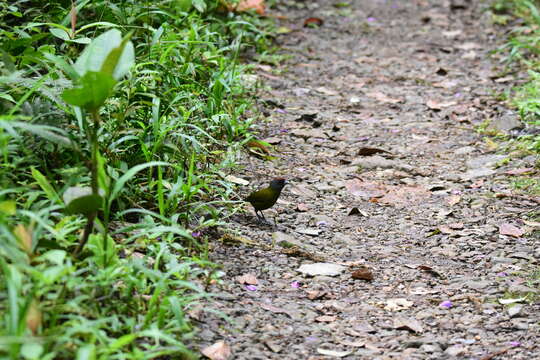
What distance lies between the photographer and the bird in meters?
3.28

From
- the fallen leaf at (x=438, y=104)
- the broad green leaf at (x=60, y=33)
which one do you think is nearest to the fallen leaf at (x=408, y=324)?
the broad green leaf at (x=60, y=33)

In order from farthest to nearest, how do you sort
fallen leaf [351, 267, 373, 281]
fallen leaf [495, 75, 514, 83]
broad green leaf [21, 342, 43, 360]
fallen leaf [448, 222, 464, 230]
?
fallen leaf [495, 75, 514, 83], fallen leaf [448, 222, 464, 230], fallen leaf [351, 267, 373, 281], broad green leaf [21, 342, 43, 360]

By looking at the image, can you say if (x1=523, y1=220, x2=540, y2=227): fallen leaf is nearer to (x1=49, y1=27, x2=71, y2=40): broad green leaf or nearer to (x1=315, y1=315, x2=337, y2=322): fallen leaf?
(x1=315, y1=315, x2=337, y2=322): fallen leaf

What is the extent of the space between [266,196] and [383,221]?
0.70m

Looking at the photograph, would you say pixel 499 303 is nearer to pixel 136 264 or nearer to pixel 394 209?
pixel 394 209

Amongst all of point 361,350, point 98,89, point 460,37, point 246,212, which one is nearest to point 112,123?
point 246,212

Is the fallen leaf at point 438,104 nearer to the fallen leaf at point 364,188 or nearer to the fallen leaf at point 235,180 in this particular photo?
the fallen leaf at point 364,188

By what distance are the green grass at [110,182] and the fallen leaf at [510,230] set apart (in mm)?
1290

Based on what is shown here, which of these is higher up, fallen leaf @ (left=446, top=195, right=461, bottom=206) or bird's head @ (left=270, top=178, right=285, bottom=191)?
bird's head @ (left=270, top=178, right=285, bottom=191)

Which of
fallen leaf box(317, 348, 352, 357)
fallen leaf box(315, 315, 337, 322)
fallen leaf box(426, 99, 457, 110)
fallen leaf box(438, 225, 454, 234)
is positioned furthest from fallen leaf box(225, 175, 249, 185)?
fallen leaf box(426, 99, 457, 110)

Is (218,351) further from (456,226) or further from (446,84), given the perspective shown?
(446,84)

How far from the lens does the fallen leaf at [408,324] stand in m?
2.72

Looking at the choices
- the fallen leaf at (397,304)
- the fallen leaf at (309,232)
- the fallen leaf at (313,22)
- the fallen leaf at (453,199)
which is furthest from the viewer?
the fallen leaf at (313,22)

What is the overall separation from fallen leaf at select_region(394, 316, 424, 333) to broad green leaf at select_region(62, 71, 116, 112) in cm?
133
